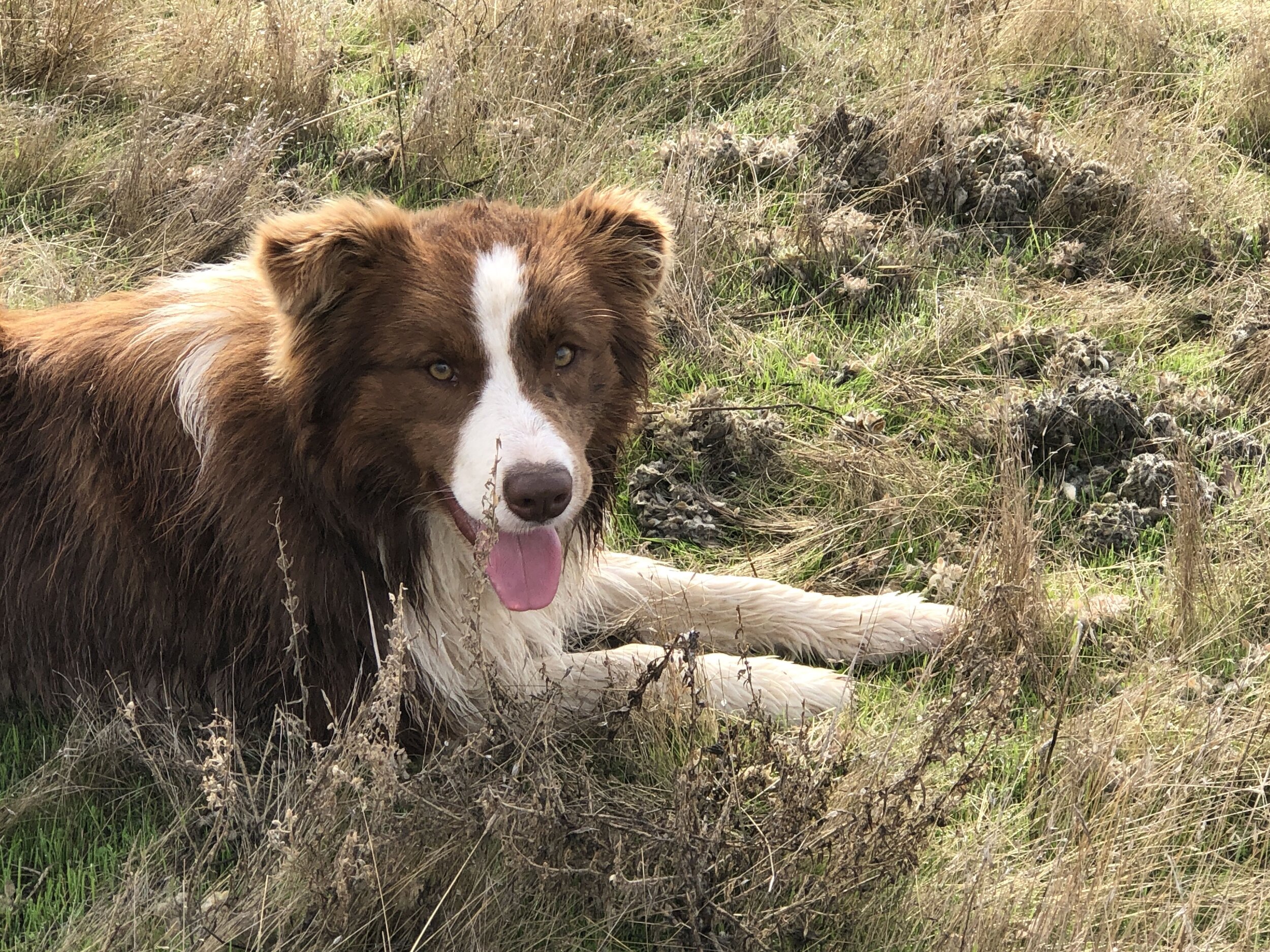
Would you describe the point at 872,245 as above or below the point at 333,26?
below

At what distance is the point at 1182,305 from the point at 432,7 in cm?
397

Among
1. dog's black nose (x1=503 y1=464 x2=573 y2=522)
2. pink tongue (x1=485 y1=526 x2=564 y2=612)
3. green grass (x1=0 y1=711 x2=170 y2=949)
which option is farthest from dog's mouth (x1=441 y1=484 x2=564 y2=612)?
green grass (x1=0 y1=711 x2=170 y2=949)

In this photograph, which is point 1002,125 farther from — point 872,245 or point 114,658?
point 114,658

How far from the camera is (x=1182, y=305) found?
17.9ft

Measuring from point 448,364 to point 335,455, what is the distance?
1.24ft

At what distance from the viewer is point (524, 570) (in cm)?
349

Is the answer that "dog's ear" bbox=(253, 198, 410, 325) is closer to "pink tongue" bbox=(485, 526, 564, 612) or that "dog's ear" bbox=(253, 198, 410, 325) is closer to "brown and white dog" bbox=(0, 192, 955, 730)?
"brown and white dog" bbox=(0, 192, 955, 730)

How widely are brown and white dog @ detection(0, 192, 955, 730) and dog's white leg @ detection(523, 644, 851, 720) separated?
0.01 m

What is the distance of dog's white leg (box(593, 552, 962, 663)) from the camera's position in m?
4.17

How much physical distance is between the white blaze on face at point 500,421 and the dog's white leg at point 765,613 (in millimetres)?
970

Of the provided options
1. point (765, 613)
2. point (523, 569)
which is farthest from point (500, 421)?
point (765, 613)

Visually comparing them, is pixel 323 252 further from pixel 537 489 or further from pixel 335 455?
pixel 537 489

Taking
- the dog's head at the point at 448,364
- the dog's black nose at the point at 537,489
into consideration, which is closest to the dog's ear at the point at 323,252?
the dog's head at the point at 448,364

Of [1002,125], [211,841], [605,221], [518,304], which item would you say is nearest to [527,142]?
[1002,125]
